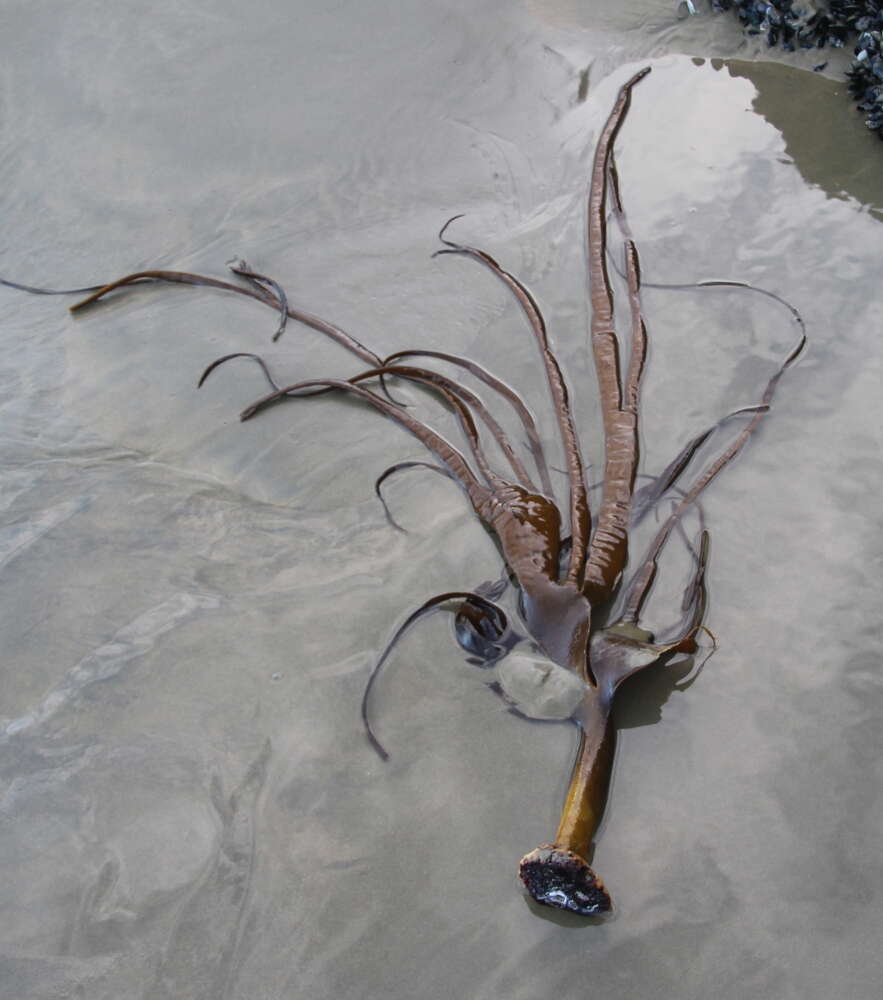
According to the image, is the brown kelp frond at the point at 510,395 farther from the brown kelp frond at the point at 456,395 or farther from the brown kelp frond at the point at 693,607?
the brown kelp frond at the point at 693,607

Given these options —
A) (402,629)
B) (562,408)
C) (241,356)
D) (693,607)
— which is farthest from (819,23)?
(402,629)

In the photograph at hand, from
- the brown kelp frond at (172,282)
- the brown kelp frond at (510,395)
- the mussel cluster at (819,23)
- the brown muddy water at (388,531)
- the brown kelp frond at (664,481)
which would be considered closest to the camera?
the brown muddy water at (388,531)

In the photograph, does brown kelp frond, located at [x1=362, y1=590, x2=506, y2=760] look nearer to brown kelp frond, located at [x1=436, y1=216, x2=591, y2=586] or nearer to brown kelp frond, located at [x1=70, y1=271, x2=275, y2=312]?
brown kelp frond, located at [x1=436, y1=216, x2=591, y2=586]

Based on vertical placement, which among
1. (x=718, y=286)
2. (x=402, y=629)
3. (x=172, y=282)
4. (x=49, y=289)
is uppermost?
(x=718, y=286)

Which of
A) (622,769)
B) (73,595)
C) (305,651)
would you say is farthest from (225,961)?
(73,595)

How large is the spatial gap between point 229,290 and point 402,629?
1591 mm

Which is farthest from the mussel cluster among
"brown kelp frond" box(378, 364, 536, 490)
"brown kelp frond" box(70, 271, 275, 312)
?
"brown kelp frond" box(70, 271, 275, 312)

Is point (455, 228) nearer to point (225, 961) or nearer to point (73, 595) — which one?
point (73, 595)

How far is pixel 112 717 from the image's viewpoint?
6.52ft

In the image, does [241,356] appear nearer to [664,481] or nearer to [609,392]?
[609,392]

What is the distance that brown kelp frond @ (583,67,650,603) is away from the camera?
2.08m

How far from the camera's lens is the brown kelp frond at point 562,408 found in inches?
82.1

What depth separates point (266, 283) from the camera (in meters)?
3.03

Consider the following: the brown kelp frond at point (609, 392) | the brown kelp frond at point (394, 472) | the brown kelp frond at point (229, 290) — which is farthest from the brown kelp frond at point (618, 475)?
the brown kelp frond at point (229, 290)
